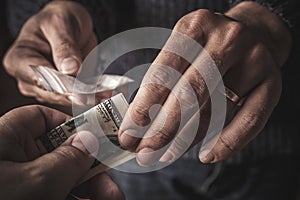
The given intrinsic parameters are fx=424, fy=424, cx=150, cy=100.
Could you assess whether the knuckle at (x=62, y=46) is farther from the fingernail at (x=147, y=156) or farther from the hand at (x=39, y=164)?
the fingernail at (x=147, y=156)

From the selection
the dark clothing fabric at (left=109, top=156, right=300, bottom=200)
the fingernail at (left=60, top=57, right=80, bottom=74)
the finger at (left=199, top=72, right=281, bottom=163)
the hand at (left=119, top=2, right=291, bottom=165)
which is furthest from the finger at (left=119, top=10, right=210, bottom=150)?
the dark clothing fabric at (left=109, top=156, right=300, bottom=200)

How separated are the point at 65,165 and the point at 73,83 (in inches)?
9.5

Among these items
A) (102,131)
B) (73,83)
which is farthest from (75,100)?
(102,131)

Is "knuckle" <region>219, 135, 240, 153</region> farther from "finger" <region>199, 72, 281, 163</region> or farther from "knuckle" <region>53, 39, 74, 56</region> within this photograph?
"knuckle" <region>53, 39, 74, 56</region>

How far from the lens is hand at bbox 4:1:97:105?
2.25 ft

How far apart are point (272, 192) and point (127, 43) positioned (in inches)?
15.2

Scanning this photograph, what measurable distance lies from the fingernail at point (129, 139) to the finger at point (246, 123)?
0.11 m

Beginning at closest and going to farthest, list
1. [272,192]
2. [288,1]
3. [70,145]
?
[70,145]
[288,1]
[272,192]

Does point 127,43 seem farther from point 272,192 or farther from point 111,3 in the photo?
point 272,192

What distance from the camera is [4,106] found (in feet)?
2.74

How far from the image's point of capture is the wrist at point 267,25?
2.00 feet

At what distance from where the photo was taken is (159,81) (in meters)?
0.46

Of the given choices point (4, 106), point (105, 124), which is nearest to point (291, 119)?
point (105, 124)

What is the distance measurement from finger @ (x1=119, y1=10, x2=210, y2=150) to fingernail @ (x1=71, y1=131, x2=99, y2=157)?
43 mm
